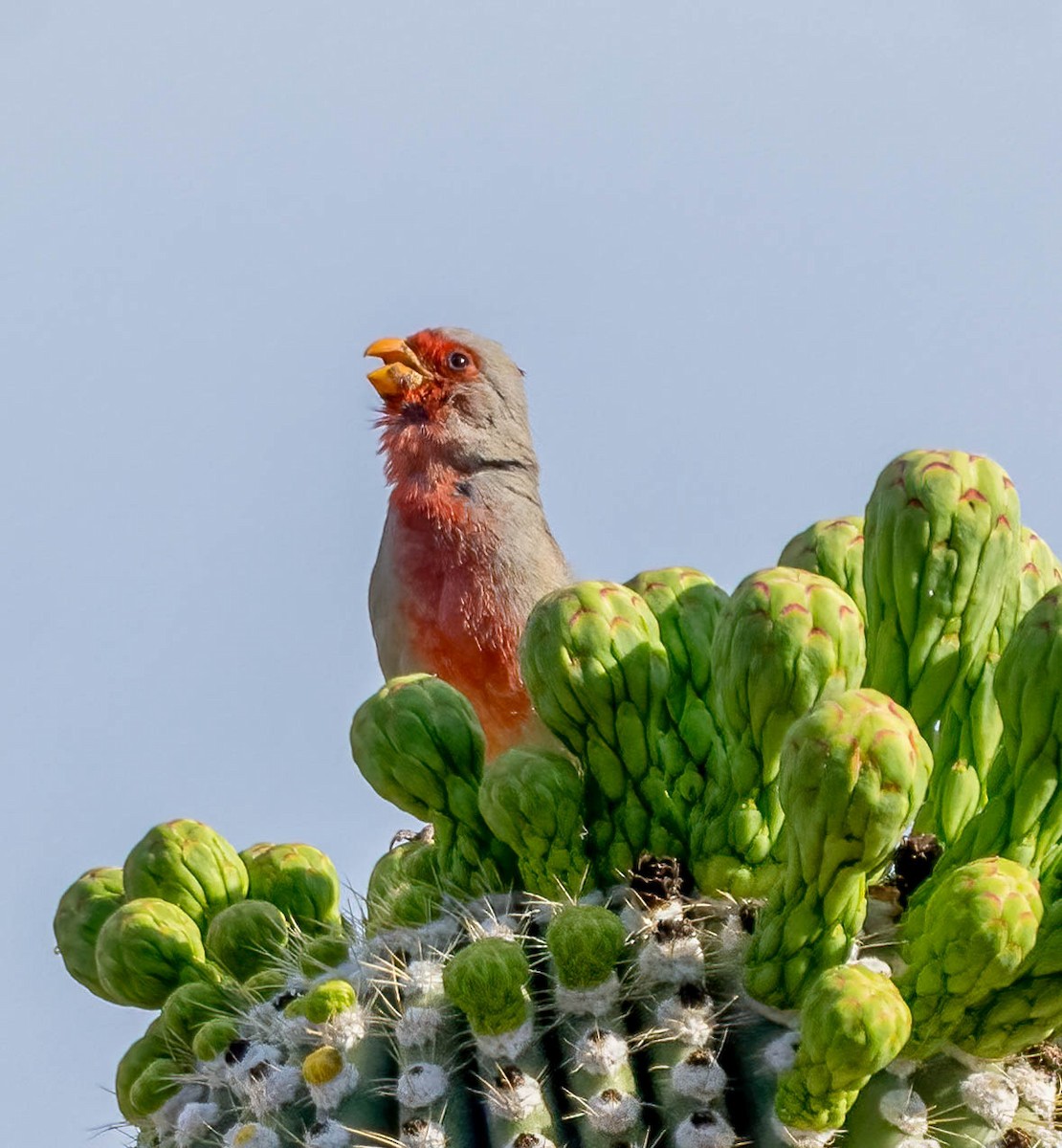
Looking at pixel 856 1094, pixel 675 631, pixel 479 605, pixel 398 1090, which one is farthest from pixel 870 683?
pixel 479 605

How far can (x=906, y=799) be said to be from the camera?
6.43 ft

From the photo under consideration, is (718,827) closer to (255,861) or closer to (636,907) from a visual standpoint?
(636,907)

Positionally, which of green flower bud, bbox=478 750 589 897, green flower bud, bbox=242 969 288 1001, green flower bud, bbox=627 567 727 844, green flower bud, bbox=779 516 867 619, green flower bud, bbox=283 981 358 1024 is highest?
green flower bud, bbox=779 516 867 619

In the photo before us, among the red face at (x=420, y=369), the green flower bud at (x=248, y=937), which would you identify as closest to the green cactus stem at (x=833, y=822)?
the green flower bud at (x=248, y=937)

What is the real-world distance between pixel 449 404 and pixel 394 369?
0.80 feet

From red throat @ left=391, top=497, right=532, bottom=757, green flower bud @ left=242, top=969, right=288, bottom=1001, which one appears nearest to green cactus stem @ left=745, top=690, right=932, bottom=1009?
green flower bud @ left=242, top=969, right=288, bottom=1001

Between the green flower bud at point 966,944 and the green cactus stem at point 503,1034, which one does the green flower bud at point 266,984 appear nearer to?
the green cactus stem at point 503,1034

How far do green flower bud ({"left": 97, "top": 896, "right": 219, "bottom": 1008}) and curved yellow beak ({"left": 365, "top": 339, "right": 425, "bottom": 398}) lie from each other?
12.5ft

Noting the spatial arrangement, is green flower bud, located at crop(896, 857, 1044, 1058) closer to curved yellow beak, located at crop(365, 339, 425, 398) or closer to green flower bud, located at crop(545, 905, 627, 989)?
green flower bud, located at crop(545, 905, 627, 989)

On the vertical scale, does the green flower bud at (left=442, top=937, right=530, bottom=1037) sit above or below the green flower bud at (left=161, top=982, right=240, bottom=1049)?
below

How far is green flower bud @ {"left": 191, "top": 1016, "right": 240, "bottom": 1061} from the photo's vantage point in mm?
2400

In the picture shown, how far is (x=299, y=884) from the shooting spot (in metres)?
2.83

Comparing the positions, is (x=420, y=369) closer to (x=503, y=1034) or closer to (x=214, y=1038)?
(x=214, y=1038)

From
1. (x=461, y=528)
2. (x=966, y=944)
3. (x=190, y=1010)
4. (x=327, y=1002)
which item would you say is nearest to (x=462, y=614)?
(x=461, y=528)
